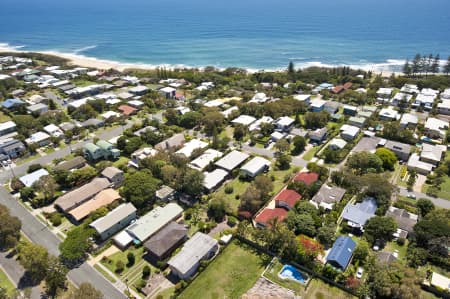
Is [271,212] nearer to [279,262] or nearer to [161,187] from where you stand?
[279,262]

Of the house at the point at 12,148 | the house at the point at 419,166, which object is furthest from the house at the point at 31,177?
the house at the point at 419,166

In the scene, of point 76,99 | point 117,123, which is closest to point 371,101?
point 117,123

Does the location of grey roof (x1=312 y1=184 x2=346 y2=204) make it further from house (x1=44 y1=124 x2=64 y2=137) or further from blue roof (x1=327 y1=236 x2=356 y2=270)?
house (x1=44 y1=124 x2=64 y2=137)

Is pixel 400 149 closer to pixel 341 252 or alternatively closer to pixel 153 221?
pixel 341 252

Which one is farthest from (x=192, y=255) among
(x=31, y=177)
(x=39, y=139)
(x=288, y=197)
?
(x=39, y=139)

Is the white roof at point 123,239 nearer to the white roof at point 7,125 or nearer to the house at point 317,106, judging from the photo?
the white roof at point 7,125

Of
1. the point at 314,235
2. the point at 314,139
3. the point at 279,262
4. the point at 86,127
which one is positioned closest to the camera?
the point at 279,262

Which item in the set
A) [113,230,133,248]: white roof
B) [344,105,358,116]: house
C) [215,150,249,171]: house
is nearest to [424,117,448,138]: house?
[344,105,358,116]: house

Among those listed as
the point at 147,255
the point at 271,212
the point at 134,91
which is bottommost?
the point at 147,255

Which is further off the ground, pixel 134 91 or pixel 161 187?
pixel 134 91
